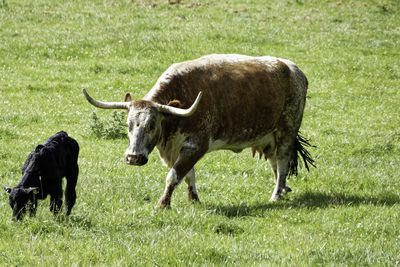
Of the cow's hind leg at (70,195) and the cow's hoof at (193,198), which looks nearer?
the cow's hind leg at (70,195)

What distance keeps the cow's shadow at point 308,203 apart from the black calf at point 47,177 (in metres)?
2.25

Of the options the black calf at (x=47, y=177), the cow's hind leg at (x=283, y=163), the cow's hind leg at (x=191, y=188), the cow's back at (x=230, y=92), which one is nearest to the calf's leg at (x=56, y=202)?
the black calf at (x=47, y=177)

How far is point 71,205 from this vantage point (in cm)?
827

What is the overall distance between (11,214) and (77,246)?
5.03 ft

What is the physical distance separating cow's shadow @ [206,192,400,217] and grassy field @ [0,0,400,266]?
4cm

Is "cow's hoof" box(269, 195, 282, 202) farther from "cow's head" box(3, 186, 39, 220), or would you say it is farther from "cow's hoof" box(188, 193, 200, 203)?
"cow's head" box(3, 186, 39, 220)

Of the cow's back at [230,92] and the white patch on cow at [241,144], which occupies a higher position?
the cow's back at [230,92]

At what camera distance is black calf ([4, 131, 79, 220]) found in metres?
7.51

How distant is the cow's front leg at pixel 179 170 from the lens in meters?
9.34

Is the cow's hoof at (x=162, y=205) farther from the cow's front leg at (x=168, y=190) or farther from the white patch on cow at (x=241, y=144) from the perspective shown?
the white patch on cow at (x=241, y=144)

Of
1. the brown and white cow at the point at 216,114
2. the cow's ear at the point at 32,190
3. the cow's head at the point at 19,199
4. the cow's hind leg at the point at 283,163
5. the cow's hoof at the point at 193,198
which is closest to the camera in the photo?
the cow's ear at the point at 32,190

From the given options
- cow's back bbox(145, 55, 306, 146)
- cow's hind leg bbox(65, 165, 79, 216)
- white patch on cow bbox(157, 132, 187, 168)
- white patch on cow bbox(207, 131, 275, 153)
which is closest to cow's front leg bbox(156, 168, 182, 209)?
white patch on cow bbox(157, 132, 187, 168)

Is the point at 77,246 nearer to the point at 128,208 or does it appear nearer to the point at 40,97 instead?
the point at 128,208

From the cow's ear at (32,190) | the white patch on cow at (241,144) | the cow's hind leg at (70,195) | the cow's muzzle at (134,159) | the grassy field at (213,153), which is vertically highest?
the cow's ear at (32,190)
